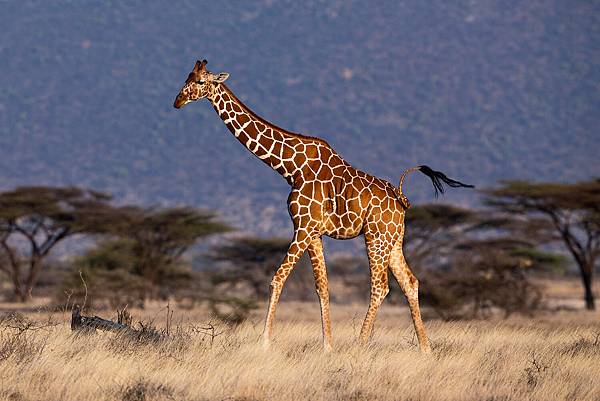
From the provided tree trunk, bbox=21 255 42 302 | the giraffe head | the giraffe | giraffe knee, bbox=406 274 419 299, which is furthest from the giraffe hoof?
tree trunk, bbox=21 255 42 302

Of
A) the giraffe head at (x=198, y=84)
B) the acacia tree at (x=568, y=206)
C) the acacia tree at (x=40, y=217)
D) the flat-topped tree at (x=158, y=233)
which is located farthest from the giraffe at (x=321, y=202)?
the acacia tree at (x=40, y=217)

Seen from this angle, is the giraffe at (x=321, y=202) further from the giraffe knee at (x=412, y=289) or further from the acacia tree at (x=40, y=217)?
the acacia tree at (x=40, y=217)

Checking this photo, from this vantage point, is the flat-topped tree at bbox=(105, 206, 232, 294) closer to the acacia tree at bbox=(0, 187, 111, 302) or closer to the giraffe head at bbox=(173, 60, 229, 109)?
the acacia tree at bbox=(0, 187, 111, 302)

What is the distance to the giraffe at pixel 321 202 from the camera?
40.4 ft

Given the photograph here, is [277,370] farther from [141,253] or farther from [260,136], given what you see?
[141,253]

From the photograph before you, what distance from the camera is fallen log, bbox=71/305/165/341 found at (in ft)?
39.6

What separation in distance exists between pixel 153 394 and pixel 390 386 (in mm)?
1984

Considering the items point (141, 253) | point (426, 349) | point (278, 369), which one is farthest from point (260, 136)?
point (141, 253)

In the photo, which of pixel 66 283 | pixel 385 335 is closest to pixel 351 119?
pixel 66 283

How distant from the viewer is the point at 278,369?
10695 mm

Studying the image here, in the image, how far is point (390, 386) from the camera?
10164 millimetres

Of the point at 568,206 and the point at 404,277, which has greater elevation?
the point at 568,206

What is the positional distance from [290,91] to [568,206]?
10035 centimetres

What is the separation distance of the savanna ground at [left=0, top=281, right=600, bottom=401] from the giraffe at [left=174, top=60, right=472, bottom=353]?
58 cm
